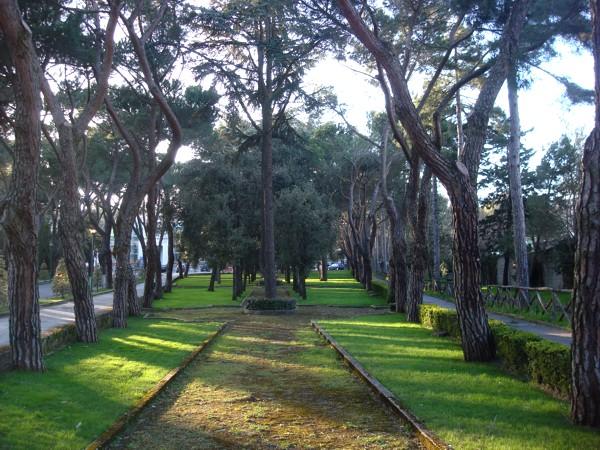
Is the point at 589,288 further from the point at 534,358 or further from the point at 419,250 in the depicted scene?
the point at 419,250

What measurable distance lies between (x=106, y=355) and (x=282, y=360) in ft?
10.4

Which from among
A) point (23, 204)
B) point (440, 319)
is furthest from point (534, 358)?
point (23, 204)

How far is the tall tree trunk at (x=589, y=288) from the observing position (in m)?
5.81

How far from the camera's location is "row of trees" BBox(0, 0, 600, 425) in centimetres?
895

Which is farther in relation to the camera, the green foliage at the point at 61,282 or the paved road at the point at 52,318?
the green foliage at the point at 61,282

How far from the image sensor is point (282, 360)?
11.5 metres

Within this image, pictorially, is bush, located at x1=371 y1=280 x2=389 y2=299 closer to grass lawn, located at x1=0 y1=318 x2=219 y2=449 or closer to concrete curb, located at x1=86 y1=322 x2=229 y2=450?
grass lawn, located at x1=0 y1=318 x2=219 y2=449

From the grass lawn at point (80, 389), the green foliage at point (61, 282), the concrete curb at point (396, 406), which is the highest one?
the green foliage at point (61, 282)

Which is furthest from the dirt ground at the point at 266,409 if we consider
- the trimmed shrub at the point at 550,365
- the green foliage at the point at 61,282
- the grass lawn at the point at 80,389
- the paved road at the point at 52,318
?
the green foliage at the point at 61,282

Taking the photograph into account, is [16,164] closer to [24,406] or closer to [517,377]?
[24,406]

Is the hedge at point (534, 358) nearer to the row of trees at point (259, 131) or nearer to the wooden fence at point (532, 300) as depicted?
the row of trees at point (259, 131)

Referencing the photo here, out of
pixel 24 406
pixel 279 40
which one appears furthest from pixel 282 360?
pixel 279 40

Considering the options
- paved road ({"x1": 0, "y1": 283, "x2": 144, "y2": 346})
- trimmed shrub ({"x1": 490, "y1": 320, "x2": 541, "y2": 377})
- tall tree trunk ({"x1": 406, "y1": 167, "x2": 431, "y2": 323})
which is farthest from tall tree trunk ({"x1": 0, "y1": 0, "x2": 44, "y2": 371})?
tall tree trunk ({"x1": 406, "y1": 167, "x2": 431, "y2": 323})

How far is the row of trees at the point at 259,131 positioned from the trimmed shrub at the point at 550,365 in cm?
104
